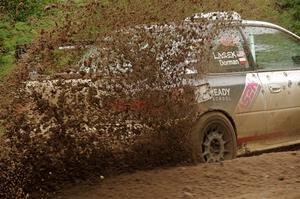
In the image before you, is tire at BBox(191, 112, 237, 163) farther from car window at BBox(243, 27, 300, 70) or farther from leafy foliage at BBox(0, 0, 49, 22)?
leafy foliage at BBox(0, 0, 49, 22)

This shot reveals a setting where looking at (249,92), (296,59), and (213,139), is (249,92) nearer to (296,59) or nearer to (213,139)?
(213,139)

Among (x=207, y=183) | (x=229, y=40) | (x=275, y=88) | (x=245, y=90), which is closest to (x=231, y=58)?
(x=229, y=40)

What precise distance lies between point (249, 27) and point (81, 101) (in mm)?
2933

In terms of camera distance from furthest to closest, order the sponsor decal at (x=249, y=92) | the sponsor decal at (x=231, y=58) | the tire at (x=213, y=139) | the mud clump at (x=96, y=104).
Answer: the sponsor decal at (x=249, y=92), the sponsor decal at (x=231, y=58), the tire at (x=213, y=139), the mud clump at (x=96, y=104)

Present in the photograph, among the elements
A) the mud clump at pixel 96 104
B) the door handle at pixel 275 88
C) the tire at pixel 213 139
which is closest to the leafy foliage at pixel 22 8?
the mud clump at pixel 96 104

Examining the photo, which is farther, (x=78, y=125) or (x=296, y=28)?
(x=296, y=28)

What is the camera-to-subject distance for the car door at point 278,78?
7926mm

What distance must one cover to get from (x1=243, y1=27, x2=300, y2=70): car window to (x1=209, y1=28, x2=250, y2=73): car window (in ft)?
0.76

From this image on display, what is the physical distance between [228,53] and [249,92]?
0.57m

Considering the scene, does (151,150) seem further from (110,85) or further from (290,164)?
(290,164)

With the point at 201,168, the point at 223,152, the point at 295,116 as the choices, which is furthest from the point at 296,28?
the point at 201,168

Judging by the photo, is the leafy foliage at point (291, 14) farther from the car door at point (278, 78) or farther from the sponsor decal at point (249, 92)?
the sponsor decal at point (249, 92)

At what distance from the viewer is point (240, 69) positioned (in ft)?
25.1

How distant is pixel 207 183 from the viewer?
20.0 feet
